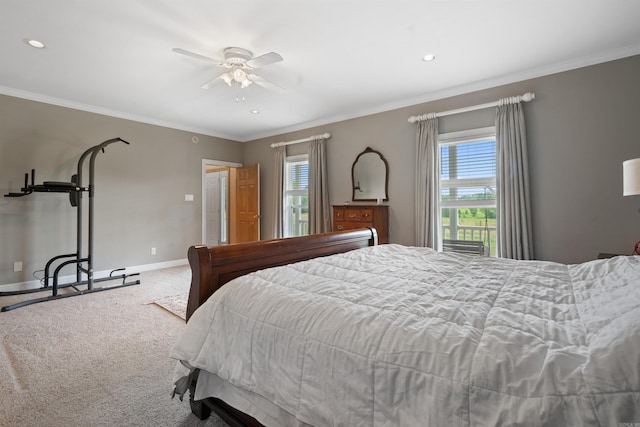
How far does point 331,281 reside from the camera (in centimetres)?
151

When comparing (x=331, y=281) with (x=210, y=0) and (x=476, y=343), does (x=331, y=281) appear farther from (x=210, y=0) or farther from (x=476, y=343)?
(x=210, y=0)

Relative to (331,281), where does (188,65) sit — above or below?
above

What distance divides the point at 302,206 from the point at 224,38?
3.38 meters

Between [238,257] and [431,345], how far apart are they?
1.13m

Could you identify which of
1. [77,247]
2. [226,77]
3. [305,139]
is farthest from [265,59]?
[77,247]

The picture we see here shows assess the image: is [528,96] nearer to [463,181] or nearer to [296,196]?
Result: [463,181]

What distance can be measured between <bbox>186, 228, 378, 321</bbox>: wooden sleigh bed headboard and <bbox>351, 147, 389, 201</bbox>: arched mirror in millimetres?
2272

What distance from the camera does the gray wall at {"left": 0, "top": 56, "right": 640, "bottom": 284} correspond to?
9.84 ft

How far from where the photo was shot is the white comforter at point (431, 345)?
0.70 metres

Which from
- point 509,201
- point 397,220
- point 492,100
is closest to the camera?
point 509,201

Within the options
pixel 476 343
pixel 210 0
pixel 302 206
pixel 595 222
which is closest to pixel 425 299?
pixel 476 343

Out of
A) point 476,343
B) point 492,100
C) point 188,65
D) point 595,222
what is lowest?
point 476,343

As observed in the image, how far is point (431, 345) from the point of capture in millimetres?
874

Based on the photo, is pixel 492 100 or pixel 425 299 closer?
pixel 425 299
